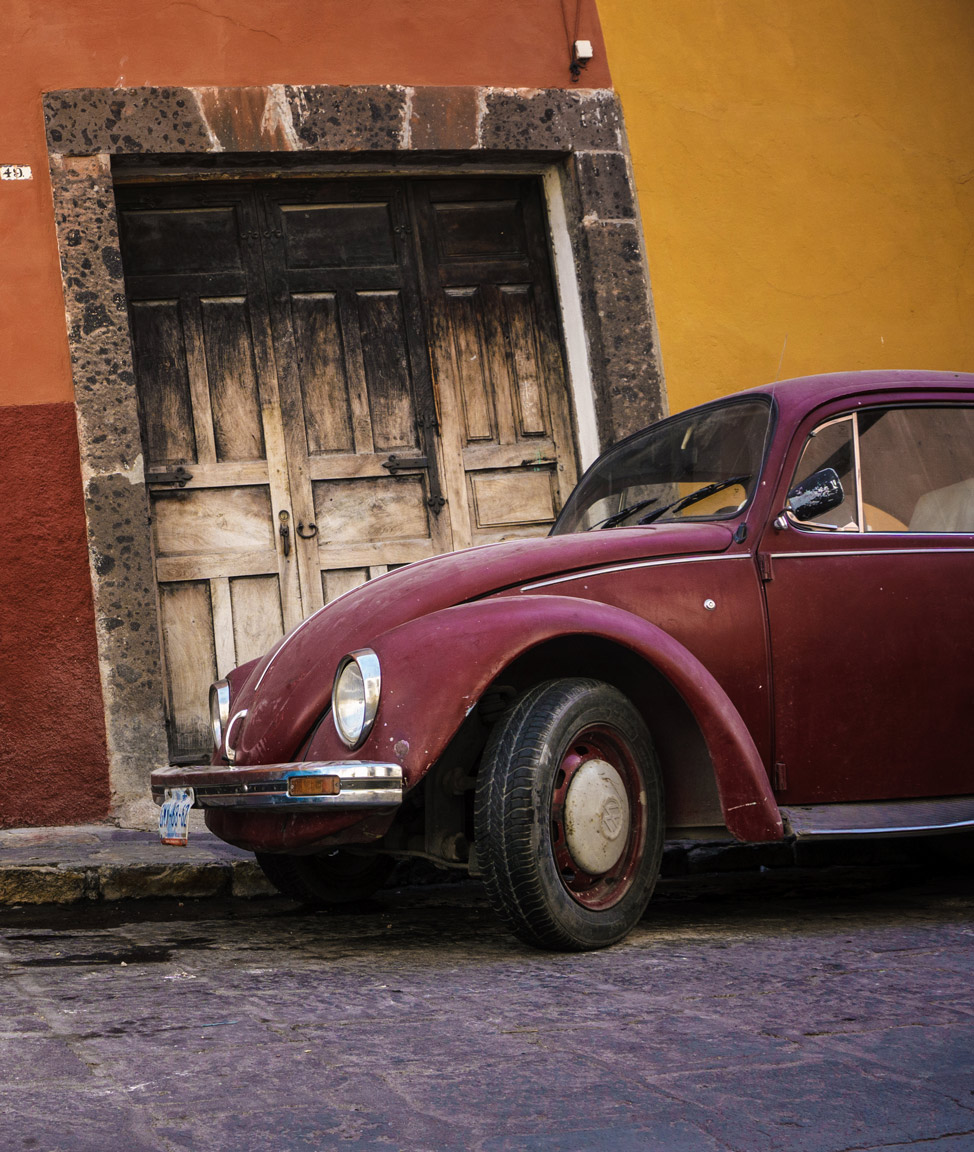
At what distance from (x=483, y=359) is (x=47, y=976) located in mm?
4601

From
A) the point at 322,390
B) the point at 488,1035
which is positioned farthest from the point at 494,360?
the point at 488,1035

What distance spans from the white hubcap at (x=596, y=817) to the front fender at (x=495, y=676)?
12.4 inches

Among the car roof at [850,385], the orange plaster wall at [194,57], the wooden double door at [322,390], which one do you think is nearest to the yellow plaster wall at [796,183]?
the orange plaster wall at [194,57]

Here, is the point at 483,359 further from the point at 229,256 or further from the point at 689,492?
the point at 689,492

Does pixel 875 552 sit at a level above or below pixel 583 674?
above

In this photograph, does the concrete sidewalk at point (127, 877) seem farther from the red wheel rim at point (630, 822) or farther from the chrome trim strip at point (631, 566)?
the chrome trim strip at point (631, 566)

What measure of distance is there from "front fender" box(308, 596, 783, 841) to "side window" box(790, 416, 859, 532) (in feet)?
2.50

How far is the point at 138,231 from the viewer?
693cm

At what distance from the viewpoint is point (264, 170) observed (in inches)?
273

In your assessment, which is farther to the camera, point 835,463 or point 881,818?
point 835,463

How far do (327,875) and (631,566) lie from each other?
153 cm

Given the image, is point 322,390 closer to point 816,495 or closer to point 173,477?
point 173,477

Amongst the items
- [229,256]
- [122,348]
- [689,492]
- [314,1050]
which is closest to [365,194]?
[229,256]

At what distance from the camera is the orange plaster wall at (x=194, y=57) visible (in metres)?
6.39
